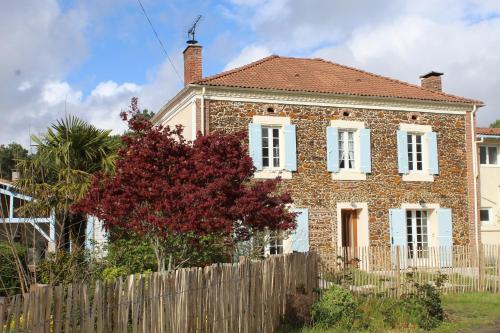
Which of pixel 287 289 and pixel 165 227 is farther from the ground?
pixel 165 227

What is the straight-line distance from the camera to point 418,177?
20094 millimetres

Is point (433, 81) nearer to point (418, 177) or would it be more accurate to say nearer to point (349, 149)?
point (418, 177)

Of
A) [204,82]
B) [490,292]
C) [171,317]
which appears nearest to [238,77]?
[204,82]

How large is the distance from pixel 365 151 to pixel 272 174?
11.5ft

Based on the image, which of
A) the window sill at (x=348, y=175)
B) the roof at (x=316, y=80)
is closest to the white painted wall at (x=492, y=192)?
the roof at (x=316, y=80)

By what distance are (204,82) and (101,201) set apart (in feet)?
28.5

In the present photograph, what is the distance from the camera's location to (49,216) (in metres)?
14.3

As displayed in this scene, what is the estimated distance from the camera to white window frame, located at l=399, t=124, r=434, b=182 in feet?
65.7

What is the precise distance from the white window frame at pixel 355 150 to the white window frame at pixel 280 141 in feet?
5.80

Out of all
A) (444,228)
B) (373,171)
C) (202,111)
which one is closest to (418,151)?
(373,171)

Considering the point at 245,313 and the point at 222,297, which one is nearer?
the point at 222,297

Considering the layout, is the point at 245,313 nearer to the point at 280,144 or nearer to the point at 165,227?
the point at 165,227

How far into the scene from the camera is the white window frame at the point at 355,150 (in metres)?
19.0

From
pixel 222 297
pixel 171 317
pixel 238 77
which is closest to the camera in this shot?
pixel 171 317
